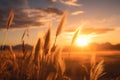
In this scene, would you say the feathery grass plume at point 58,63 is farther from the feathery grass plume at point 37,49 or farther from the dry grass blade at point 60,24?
the dry grass blade at point 60,24

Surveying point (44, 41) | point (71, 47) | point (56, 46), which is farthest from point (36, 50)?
point (71, 47)

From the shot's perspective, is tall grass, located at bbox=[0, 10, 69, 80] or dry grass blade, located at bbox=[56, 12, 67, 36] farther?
dry grass blade, located at bbox=[56, 12, 67, 36]

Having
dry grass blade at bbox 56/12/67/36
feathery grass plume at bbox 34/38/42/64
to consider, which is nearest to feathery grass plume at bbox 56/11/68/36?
dry grass blade at bbox 56/12/67/36

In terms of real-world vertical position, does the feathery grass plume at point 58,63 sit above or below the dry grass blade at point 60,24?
below

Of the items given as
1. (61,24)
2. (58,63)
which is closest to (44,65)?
(58,63)

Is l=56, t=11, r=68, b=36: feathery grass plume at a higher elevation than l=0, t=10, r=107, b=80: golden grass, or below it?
higher

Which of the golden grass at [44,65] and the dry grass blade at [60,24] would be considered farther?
the dry grass blade at [60,24]

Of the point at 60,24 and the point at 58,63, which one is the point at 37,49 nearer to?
the point at 58,63

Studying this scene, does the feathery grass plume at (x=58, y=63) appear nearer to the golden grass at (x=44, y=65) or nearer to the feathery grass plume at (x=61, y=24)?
the golden grass at (x=44, y=65)

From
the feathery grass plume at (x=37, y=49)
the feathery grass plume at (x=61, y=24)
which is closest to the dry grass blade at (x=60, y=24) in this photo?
the feathery grass plume at (x=61, y=24)

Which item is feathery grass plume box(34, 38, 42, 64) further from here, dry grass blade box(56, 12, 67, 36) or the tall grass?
dry grass blade box(56, 12, 67, 36)

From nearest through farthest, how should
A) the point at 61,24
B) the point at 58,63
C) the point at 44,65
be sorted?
the point at 58,63
the point at 44,65
the point at 61,24

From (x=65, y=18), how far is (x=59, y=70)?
1.97 ft

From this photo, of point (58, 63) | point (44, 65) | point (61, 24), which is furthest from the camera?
point (61, 24)
